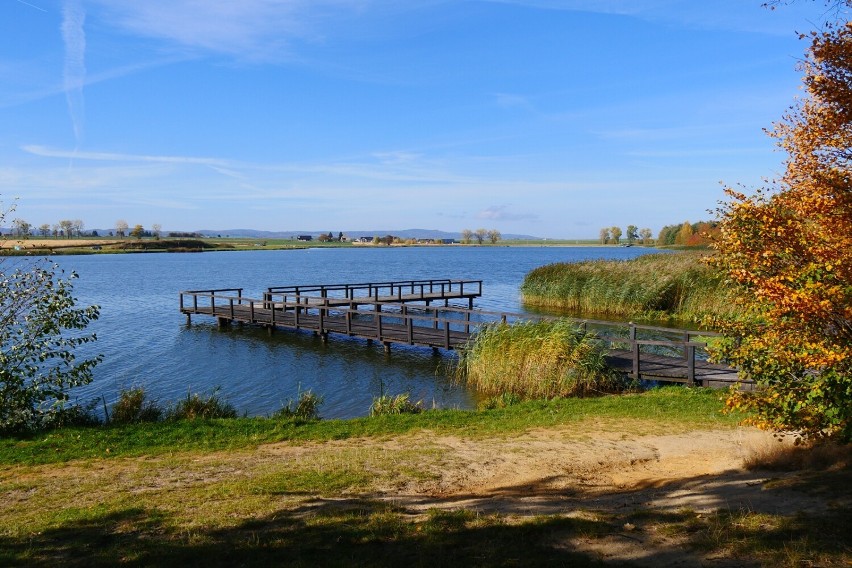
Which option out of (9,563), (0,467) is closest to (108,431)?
(0,467)

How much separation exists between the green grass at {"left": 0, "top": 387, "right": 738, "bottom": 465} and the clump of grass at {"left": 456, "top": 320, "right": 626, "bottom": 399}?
2.23m

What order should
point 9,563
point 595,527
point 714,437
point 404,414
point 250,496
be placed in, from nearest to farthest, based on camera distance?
1. point 9,563
2. point 595,527
3. point 250,496
4. point 714,437
5. point 404,414

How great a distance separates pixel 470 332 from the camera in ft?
91.0

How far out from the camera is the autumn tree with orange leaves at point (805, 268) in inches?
209

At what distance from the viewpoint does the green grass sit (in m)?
10.1

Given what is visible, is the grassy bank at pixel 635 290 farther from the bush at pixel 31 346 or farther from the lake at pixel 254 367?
the bush at pixel 31 346

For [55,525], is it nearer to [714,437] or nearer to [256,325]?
[714,437]

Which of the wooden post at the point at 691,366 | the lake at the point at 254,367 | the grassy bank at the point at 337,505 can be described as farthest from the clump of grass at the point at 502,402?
the wooden post at the point at 691,366

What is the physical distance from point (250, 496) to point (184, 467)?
2.12 m

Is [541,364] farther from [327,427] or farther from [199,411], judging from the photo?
[199,411]

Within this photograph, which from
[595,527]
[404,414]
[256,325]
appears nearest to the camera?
[595,527]

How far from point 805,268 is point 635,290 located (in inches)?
1134

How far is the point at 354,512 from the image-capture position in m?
6.57

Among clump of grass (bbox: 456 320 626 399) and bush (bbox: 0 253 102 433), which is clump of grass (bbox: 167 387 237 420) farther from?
clump of grass (bbox: 456 320 626 399)
